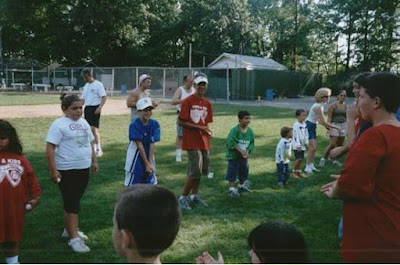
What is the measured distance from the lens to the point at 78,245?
14.4ft

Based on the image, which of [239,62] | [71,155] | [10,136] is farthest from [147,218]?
[239,62]

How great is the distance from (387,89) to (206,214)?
3.70m

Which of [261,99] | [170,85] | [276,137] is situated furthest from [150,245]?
[261,99]

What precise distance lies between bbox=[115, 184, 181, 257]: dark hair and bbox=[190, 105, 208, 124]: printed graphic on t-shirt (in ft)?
13.5

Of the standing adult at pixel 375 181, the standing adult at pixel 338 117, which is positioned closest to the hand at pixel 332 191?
the standing adult at pixel 375 181

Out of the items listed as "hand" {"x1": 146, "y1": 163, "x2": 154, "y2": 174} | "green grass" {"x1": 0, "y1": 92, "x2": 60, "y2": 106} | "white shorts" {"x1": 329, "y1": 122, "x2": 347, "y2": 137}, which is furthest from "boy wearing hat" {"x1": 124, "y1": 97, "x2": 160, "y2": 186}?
"green grass" {"x1": 0, "y1": 92, "x2": 60, "y2": 106}

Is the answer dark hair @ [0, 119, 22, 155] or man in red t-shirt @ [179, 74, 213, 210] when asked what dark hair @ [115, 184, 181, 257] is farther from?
man in red t-shirt @ [179, 74, 213, 210]

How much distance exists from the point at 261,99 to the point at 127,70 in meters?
11.1

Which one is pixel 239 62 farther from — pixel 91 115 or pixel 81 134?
pixel 81 134

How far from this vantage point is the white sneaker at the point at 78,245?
4363 millimetres

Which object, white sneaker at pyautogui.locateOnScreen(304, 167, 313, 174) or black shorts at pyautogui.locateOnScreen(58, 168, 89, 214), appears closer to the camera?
black shorts at pyautogui.locateOnScreen(58, 168, 89, 214)

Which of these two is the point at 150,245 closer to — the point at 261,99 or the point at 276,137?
the point at 276,137

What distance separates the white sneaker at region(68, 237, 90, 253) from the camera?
4363mm

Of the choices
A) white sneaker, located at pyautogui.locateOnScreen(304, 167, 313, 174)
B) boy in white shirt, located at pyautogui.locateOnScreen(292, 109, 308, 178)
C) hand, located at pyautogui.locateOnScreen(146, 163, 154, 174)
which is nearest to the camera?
hand, located at pyautogui.locateOnScreen(146, 163, 154, 174)
